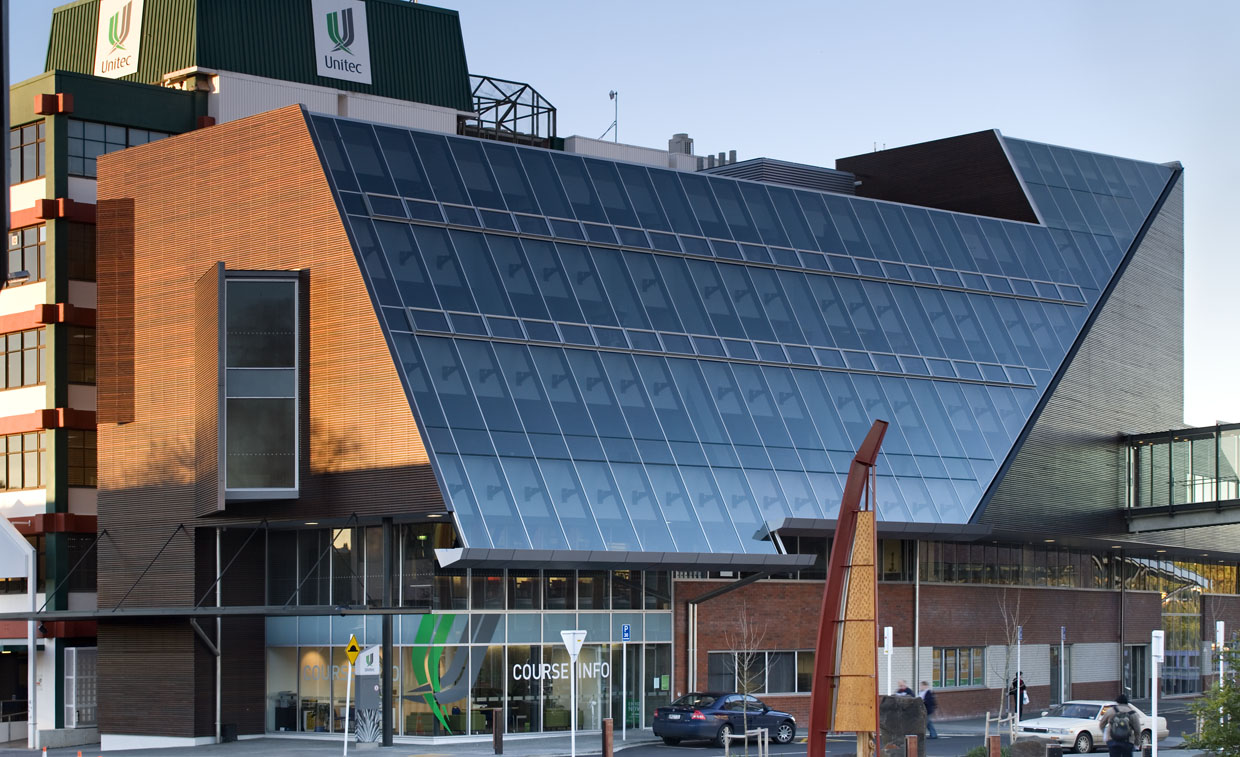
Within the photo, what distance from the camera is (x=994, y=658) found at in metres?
54.4

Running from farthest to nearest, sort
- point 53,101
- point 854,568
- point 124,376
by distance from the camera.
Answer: point 53,101
point 124,376
point 854,568

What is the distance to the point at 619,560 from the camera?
135 ft

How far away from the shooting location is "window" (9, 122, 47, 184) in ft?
168

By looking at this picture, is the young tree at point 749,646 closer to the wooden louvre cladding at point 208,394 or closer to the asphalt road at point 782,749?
the asphalt road at point 782,749

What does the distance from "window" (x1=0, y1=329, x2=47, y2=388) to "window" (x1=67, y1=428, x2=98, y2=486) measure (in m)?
2.00

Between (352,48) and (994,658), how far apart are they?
94.3 feet

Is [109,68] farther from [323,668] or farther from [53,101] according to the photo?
[323,668]

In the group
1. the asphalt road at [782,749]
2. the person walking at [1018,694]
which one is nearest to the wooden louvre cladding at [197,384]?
the asphalt road at [782,749]

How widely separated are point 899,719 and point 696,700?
20.2 ft

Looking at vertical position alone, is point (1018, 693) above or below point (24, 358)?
below

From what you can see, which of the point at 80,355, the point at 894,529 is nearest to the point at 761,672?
the point at 894,529

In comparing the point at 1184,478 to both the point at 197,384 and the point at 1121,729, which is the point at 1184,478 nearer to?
the point at 1121,729

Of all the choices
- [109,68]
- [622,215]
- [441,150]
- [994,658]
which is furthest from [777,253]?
[109,68]

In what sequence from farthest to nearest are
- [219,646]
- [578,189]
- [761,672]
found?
[578,189] → [761,672] → [219,646]
